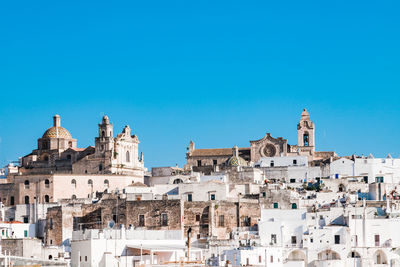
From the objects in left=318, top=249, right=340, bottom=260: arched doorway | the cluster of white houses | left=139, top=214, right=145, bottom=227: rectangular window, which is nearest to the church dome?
the cluster of white houses

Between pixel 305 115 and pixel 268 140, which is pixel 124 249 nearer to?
pixel 268 140

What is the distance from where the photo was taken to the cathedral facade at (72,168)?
73.2 meters

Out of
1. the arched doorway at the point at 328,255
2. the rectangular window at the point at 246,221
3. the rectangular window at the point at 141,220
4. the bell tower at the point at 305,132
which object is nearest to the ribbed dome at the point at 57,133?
the bell tower at the point at 305,132

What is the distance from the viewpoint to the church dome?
84.6m

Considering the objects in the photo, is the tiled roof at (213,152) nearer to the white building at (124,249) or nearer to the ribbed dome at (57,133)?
the ribbed dome at (57,133)

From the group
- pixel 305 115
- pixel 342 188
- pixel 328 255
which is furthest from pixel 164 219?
pixel 305 115

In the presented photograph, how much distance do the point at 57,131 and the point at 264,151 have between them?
17.9 metres

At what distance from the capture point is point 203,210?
60.6 m

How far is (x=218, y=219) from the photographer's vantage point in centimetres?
→ 6084

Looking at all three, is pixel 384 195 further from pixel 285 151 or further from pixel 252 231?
pixel 285 151

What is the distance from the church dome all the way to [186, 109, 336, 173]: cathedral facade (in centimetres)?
1067

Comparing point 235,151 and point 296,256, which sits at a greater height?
point 235,151

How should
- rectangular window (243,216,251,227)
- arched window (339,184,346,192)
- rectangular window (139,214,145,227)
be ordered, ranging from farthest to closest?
arched window (339,184,346,192) → rectangular window (243,216,251,227) → rectangular window (139,214,145,227)

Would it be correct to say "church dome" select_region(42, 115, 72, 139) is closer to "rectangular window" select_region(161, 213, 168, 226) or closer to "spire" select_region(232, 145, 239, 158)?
"spire" select_region(232, 145, 239, 158)
